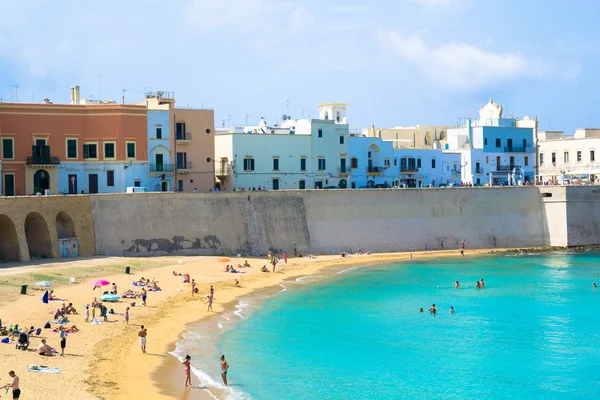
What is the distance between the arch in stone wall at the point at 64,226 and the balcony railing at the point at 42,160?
248 inches

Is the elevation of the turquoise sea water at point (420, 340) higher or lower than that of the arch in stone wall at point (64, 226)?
lower

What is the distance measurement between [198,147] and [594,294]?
28.8 metres

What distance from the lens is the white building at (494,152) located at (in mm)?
82562

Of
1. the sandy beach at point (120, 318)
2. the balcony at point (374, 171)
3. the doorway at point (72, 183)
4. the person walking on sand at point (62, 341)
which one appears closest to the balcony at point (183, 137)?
the doorway at point (72, 183)

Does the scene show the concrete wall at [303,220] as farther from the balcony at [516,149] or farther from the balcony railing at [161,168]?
the balcony at [516,149]

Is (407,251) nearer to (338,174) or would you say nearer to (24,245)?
(338,174)

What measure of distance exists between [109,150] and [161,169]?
13.3 feet

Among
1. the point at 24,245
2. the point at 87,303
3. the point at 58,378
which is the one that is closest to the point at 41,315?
the point at 87,303

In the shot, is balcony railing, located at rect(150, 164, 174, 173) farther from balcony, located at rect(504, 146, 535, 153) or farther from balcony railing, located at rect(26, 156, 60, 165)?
balcony, located at rect(504, 146, 535, 153)

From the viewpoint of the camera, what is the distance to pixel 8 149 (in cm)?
5775

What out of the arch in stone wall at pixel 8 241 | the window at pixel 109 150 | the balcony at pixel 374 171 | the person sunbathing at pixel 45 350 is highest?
the window at pixel 109 150

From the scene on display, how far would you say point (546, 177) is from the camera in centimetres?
9288

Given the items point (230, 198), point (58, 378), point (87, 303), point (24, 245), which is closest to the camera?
point (58, 378)

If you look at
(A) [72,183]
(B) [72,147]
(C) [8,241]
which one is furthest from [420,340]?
(B) [72,147]
